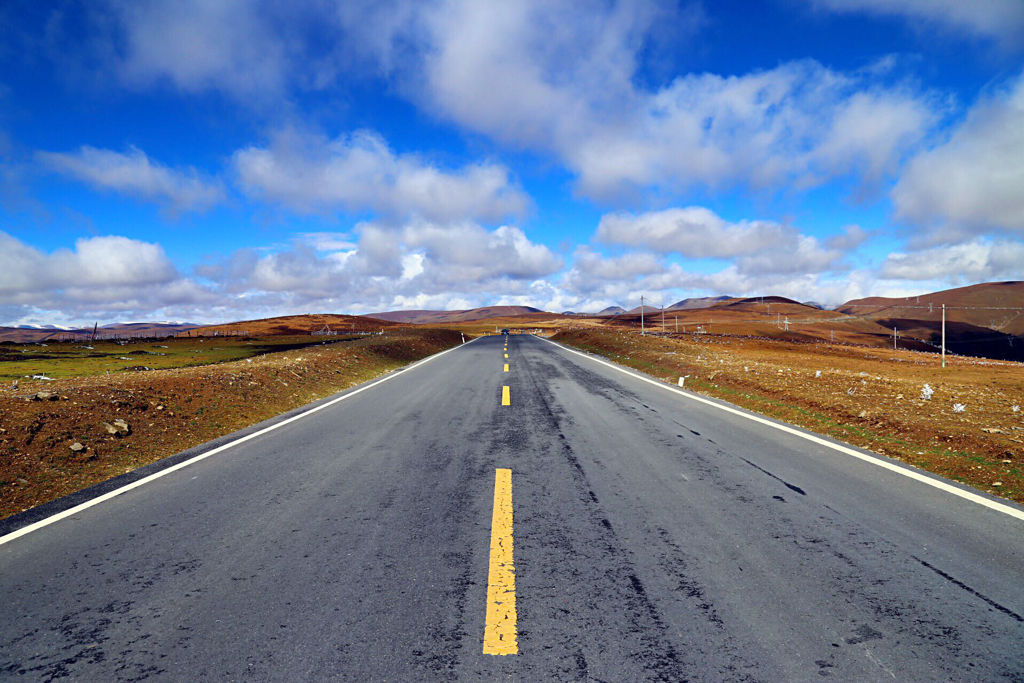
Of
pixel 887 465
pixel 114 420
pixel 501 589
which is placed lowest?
pixel 887 465

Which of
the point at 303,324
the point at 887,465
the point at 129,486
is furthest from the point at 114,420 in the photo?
the point at 303,324

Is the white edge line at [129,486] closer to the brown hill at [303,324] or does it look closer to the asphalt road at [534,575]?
the asphalt road at [534,575]

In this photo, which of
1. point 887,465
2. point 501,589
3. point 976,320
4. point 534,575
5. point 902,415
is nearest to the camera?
point 501,589

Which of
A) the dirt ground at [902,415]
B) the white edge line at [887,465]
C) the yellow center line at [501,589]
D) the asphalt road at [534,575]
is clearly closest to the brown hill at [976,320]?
the dirt ground at [902,415]

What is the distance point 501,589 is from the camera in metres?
3.08

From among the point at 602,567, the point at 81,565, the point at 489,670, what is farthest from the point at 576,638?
the point at 81,565

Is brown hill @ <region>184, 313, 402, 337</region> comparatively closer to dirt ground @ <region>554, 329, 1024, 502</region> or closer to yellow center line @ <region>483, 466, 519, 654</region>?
dirt ground @ <region>554, 329, 1024, 502</region>

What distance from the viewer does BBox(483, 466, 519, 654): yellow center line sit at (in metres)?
2.59

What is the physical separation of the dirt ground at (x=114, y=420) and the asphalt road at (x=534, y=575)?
1520 millimetres

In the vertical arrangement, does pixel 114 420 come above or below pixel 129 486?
above

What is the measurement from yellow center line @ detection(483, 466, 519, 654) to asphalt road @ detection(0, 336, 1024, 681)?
0.06 meters

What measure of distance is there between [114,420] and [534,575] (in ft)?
27.2

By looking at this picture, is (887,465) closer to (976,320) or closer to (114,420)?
(114,420)

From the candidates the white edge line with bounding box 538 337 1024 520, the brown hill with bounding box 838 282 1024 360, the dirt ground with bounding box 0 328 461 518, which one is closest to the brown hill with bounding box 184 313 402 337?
the dirt ground with bounding box 0 328 461 518
